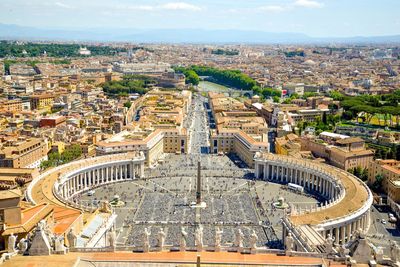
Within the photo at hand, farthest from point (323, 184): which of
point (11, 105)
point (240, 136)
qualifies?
point (11, 105)

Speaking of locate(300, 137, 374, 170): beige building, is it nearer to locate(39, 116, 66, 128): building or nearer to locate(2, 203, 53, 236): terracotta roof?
locate(2, 203, 53, 236): terracotta roof

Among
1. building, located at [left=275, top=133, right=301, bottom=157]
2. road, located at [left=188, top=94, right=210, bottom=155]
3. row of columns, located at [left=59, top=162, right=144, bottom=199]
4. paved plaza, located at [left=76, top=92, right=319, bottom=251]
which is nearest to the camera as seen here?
paved plaza, located at [left=76, top=92, right=319, bottom=251]

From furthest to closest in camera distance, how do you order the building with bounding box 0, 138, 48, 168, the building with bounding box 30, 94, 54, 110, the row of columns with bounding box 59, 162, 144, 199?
the building with bounding box 30, 94, 54, 110
the building with bounding box 0, 138, 48, 168
the row of columns with bounding box 59, 162, 144, 199

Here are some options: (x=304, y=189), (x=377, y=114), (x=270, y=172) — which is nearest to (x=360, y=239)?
(x=304, y=189)

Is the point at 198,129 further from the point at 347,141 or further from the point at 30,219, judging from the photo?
the point at 30,219

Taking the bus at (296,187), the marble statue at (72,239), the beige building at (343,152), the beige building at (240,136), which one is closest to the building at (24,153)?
the beige building at (240,136)

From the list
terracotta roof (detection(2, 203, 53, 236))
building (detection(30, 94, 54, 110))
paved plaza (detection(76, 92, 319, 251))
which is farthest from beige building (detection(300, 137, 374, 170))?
building (detection(30, 94, 54, 110))

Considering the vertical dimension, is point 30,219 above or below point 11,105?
above

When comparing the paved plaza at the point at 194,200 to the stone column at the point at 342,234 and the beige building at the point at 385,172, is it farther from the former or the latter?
the beige building at the point at 385,172
